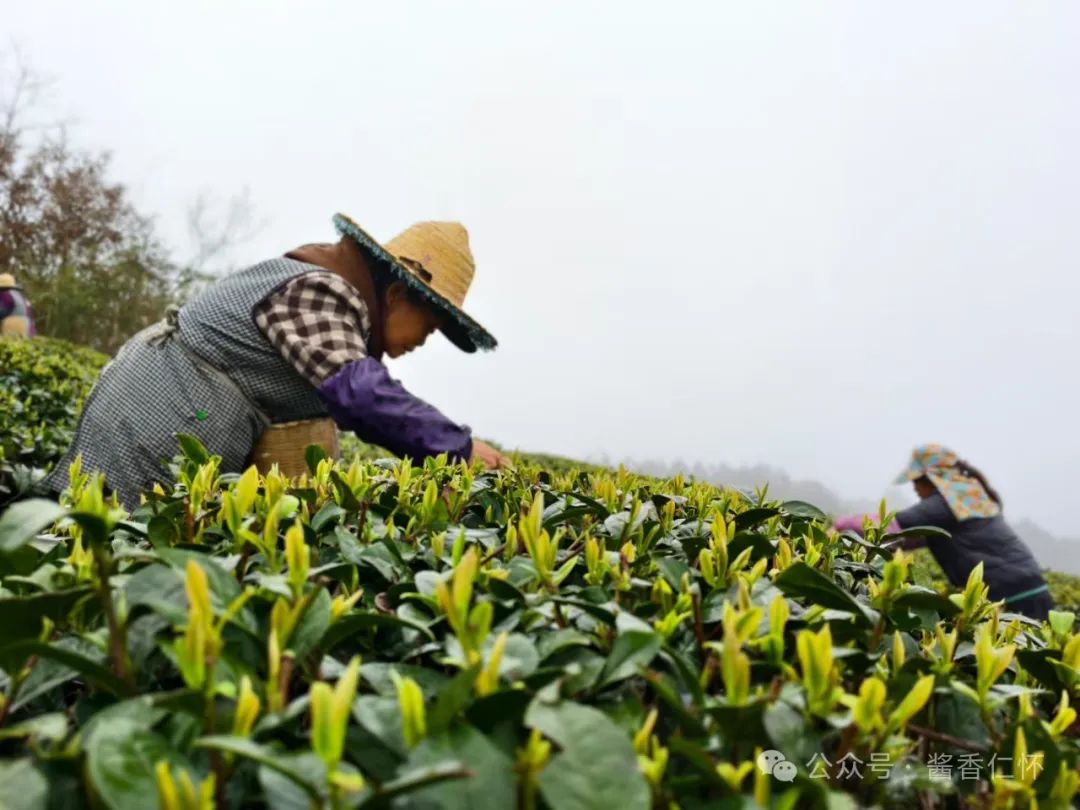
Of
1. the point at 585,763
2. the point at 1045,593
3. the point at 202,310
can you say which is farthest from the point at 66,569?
the point at 1045,593

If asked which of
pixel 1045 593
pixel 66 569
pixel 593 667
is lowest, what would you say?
pixel 1045 593

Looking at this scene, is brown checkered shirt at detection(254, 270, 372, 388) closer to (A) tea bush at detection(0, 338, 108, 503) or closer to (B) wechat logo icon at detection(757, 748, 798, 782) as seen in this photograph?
(A) tea bush at detection(0, 338, 108, 503)

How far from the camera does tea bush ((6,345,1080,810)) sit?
615mm

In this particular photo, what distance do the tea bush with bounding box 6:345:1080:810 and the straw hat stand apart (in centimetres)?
212

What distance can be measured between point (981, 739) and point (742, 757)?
1.11 feet

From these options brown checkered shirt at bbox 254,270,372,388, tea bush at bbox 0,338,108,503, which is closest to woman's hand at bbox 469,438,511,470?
brown checkered shirt at bbox 254,270,372,388

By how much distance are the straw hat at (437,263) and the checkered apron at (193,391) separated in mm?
327

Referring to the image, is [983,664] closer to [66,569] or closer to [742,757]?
[742,757]

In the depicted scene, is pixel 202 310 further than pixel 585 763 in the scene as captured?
Yes

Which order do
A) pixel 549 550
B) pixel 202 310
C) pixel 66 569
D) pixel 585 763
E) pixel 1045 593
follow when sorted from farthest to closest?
pixel 1045 593
pixel 202 310
pixel 549 550
pixel 66 569
pixel 585 763

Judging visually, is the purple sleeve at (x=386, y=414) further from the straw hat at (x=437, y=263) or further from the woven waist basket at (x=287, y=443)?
the straw hat at (x=437, y=263)

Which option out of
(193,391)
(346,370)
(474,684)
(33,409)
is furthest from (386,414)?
(33,409)

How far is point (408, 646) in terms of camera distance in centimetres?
89

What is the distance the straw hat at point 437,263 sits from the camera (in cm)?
318
